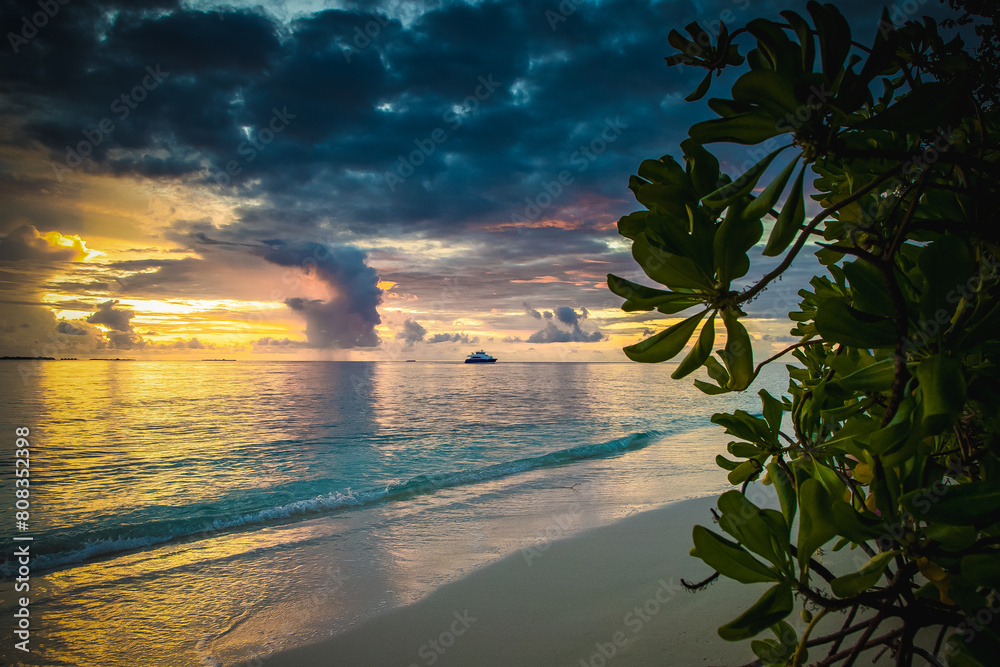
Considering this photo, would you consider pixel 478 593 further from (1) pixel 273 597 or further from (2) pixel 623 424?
(2) pixel 623 424

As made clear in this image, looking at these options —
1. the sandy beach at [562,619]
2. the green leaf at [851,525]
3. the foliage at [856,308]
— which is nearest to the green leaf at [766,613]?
the foliage at [856,308]

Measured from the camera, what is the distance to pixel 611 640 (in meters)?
2.55

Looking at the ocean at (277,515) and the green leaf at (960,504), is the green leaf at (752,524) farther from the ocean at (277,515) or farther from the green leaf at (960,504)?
the ocean at (277,515)

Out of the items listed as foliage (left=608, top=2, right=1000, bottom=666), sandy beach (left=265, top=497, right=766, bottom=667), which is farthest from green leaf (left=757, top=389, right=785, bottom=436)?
sandy beach (left=265, top=497, right=766, bottom=667)

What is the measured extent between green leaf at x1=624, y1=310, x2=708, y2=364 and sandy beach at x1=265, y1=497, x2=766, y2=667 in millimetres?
2163

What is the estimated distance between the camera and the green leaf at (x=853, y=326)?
59 centimetres

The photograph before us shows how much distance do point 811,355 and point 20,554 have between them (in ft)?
24.8

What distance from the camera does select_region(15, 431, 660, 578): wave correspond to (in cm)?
528

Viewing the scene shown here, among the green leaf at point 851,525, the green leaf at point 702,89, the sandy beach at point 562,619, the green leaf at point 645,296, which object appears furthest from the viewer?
the sandy beach at point 562,619

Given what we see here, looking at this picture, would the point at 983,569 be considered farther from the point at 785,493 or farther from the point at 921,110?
the point at 921,110

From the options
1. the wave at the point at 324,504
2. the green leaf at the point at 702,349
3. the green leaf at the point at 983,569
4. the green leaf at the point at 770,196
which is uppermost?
the green leaf at the point at 770,196

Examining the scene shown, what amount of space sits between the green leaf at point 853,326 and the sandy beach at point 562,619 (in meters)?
2.18

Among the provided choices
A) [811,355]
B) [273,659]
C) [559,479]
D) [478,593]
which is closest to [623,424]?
[559,479]

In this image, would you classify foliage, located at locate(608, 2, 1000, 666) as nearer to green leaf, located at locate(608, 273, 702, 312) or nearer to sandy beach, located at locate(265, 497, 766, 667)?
green leaf, located at locate(608, 273, 702, 312)
